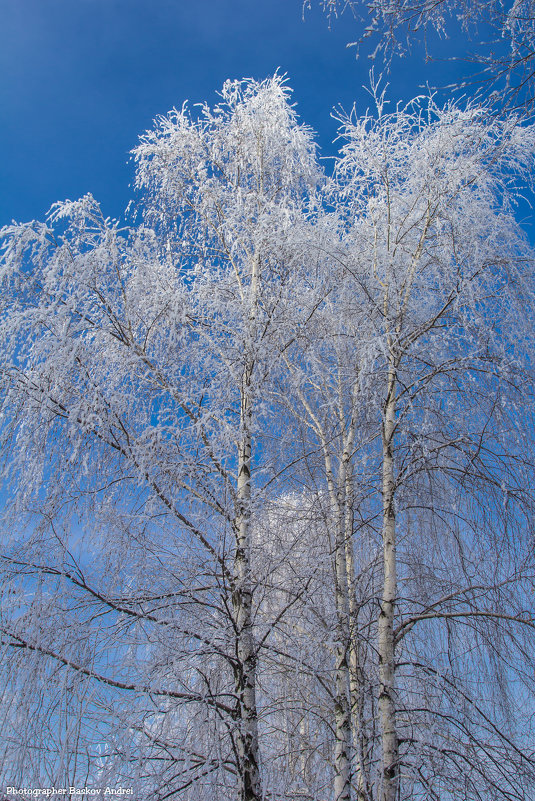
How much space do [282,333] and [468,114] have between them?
Result: 2.48 meters

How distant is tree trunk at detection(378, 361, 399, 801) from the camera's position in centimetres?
384

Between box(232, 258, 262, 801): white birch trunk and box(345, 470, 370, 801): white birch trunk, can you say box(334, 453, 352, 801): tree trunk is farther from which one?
box(232, 258, 262, 801): white birch trunk

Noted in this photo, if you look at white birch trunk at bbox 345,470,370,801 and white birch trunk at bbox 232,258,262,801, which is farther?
white birch trunk at bbox 345,470,370,801

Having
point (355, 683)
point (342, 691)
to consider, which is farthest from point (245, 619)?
point (355, 683)

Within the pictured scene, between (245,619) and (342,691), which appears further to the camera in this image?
(342,691)

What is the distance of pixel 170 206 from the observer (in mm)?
6066

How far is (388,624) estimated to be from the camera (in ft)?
13.8

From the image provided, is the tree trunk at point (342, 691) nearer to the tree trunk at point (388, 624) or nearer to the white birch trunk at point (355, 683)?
the white birch trunk at point (355, 683)

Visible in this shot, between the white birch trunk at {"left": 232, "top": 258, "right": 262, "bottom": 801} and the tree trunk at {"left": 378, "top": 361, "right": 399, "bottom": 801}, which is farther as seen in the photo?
the tree trunk at {"left": 378, "top": 361, "right": 399, "bottom": 801}

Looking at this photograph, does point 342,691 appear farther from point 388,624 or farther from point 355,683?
point 388,624

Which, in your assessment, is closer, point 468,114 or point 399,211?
point 468,114

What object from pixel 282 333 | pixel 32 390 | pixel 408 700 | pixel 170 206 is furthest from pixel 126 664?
pixel 170 206

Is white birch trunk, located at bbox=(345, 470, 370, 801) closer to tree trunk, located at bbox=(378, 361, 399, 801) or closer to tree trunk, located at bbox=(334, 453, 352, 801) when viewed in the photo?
tree trunk, located at bbox=(334, 453, 352, 801)

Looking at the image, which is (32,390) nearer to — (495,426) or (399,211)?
(495,426)
